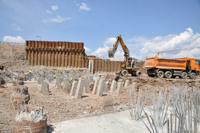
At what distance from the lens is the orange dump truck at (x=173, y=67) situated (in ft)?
65.5

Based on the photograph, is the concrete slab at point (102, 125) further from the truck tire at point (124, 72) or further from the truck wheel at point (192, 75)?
the truck wheel at point (192, 75)

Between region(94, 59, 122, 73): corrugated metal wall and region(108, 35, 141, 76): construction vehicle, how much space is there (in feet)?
13.8

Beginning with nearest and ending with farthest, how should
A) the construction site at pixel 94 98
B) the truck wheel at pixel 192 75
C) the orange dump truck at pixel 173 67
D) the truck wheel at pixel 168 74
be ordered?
the construction site at pixel 94 98, the truck wheel at pixel 168 74, the orange dump truck at pixel 173 67, the truck wheel at pixel 192 75

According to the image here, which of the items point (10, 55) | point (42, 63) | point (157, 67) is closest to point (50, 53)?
point (42, 63)

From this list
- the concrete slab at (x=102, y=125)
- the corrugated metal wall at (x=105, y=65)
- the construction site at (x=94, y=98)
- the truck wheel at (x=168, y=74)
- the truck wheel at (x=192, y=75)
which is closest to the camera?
the construction site at (x=94, y=98)

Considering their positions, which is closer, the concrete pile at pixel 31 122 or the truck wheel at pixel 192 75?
the concrete pile at pixel 31 122

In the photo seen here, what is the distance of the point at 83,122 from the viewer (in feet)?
20.1

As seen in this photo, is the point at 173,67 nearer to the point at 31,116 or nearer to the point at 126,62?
the point at 126,62

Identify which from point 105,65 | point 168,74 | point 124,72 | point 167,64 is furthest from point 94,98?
point 105,65

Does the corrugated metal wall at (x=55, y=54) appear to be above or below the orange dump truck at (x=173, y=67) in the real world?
above

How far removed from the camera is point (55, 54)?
2644 cm

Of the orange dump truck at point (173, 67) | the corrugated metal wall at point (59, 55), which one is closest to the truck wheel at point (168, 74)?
the orange dump truck at point (173, 67)

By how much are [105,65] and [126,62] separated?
6258 mm

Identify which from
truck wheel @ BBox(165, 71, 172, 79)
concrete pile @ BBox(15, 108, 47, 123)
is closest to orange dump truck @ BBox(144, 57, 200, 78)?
truck wheel @ BBox(165, 71, 172, 79)
